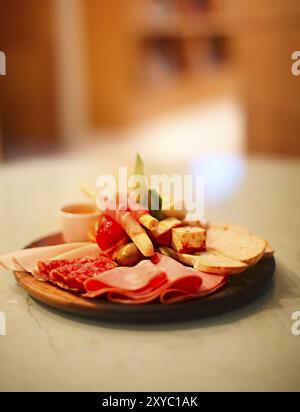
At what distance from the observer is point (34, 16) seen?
5648 mm

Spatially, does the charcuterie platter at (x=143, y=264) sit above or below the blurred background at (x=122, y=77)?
below

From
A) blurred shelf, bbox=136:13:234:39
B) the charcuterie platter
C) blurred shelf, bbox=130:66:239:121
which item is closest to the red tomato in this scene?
the charcuterie platter

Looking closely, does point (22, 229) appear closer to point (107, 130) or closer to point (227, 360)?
point (227, 360)

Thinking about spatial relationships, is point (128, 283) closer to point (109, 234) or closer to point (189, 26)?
point (109, 234)

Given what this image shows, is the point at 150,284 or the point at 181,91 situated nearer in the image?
the point at 150,284

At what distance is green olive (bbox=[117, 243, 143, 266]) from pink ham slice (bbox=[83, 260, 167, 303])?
0.21 ft

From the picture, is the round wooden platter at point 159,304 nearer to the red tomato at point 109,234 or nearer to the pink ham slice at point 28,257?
the pink ham slice at point 28,257

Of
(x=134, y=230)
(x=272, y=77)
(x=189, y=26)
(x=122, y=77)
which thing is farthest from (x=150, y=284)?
(x=122, y=77)

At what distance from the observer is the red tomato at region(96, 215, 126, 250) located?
0.96 meters

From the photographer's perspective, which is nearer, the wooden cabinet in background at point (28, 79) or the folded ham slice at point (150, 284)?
the folded ham slice at point (150, 284)

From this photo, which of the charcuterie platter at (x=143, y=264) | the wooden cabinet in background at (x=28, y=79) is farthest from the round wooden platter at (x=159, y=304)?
the wooden cabinet in background at (x=28, y=79)

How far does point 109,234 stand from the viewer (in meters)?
0.96

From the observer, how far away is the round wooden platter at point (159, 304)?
807 mm

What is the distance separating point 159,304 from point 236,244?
0.82ft
